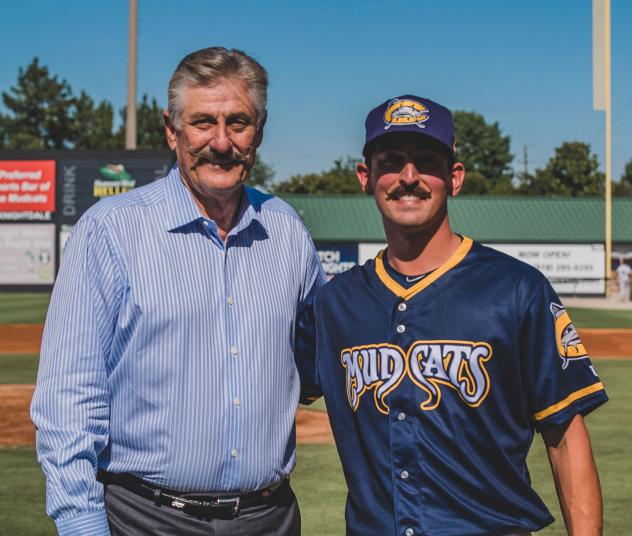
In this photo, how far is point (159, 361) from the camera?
262 centimetres

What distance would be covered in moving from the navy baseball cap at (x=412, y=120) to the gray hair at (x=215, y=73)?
37 cm

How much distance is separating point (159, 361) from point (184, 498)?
416mm

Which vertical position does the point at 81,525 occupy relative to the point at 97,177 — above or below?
below

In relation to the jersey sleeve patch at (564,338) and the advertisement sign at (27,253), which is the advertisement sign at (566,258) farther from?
the jersey sleeve patch at (564,338)

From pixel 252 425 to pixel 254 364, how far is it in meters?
0.18

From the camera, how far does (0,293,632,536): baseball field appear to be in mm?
5723

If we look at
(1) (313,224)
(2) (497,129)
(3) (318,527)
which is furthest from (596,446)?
(2) (497,129)

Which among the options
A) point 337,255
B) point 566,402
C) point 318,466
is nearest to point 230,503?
point 566,402

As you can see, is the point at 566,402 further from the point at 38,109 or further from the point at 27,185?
the point at 38,109

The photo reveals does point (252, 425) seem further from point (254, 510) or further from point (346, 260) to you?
point (346, 260)

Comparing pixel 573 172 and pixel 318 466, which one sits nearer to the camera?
pixel 318 466

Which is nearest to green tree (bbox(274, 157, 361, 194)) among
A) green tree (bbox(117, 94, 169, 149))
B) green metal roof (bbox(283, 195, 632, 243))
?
green tree (bbox(117, 94, 169, 149))

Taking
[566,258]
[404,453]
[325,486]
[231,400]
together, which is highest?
[566,258]

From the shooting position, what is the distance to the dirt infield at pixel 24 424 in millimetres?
8156
